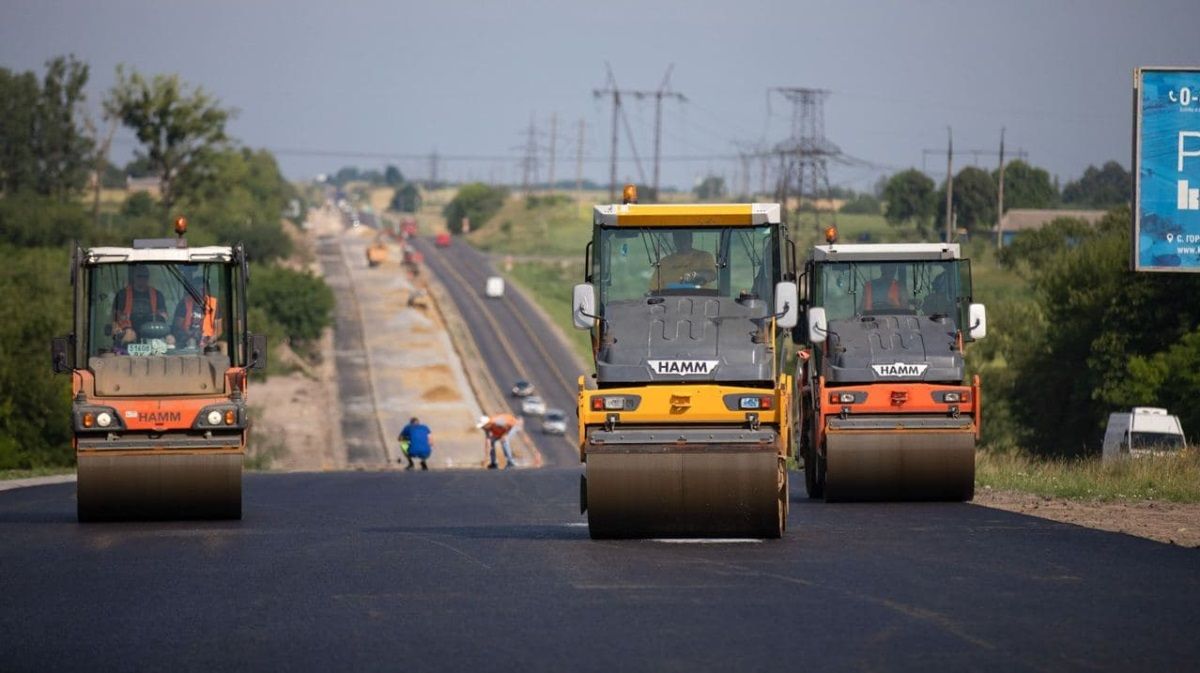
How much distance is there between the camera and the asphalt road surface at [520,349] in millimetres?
80125

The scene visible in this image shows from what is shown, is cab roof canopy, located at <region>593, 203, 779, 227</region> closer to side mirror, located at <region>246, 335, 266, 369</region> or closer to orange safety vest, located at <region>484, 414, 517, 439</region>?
side mirror, located at <region>246, 335, 266, 369</region>

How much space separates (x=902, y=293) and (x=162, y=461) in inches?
371

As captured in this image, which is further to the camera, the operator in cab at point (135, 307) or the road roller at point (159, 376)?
the operator in cab at point (135, 307)

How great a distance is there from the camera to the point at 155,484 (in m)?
19.5

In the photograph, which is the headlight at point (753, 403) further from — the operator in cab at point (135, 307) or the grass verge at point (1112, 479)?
the grass verge at point (1112, 479)

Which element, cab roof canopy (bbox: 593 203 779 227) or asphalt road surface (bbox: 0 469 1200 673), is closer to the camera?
asphalt road surface (bbox: 0 469 1200 673)

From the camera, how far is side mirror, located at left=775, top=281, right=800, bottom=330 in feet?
54.1

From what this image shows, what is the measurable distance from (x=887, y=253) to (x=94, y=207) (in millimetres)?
104941

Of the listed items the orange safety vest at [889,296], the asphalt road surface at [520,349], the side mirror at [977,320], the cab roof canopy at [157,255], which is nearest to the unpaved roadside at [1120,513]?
the side mirror at [977,320]

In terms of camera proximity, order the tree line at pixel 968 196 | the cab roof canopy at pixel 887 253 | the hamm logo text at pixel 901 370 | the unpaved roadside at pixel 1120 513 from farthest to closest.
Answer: the tree line at pixel 968 196, the cab roof canopy at pixel 887 253, the hamm logo text at pixel 901 370, the unpaved roadside at pixel 1120 513

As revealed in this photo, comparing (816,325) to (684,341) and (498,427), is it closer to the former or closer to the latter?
(684,341)

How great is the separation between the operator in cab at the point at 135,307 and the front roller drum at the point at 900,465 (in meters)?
8.04

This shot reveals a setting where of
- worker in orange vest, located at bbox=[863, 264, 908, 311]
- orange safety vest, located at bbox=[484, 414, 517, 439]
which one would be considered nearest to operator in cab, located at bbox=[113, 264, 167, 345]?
worker in orange vest, located at bbox=[863, 264, 908, 311]

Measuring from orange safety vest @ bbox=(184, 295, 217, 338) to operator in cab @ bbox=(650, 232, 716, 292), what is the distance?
5766 millimetres
